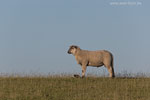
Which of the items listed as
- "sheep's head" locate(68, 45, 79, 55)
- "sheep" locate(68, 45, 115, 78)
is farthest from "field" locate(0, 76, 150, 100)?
"sheep's head" locate(68, 45, 79, 55)

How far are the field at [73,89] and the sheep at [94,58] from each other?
10.1 ft

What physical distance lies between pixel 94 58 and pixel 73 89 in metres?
6.02

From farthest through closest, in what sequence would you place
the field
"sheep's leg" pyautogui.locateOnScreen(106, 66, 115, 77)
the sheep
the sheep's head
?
the sheep's head, the sheep, "sheep's leg" pyautogui.locateOnScreen(106, 66, 115, 77), the field

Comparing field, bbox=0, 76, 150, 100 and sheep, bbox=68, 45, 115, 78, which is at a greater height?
sheep, bbox=68, 45, 115, 78

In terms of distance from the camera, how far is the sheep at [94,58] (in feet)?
62.7

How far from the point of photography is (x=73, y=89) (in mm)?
13711

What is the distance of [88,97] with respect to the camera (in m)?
12.2

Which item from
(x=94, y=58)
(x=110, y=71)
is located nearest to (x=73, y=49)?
(x=94, y=58)

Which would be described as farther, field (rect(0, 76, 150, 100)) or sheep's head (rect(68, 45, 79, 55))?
sheep's head (rect(68, 45, 79, 55))

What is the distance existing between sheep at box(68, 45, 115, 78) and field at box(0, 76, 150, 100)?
3067mm

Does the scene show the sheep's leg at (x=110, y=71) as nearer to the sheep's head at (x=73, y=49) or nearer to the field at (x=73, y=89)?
the sheep's head at (x=73, y=49)

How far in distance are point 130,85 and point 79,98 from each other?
3.73 metres

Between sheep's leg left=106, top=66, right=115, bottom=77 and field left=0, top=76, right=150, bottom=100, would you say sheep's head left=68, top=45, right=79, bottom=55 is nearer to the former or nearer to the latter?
sheep's leg left=106, top=66, right=115, bottom=77

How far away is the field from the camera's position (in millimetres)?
12344
